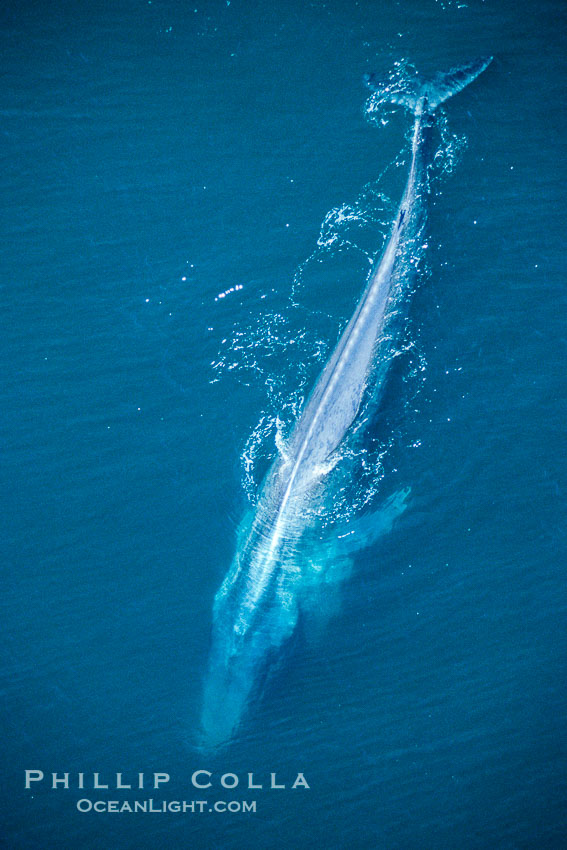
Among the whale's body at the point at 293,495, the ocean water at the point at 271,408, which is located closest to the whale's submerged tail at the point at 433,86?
the whale's body at the point at 293,495

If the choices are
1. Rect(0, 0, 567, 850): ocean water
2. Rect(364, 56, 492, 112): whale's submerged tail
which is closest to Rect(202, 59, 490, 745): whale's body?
Rect(364, 56, 492, 112): whale's submerged tail

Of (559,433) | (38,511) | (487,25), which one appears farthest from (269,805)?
(487,25)

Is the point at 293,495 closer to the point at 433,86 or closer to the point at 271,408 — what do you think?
the point at 271,408

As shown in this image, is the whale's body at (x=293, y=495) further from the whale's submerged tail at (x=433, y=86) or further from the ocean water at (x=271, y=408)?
the ocean water at (x=271, y=408)

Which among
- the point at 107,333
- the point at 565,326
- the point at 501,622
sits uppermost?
the point at 107,333

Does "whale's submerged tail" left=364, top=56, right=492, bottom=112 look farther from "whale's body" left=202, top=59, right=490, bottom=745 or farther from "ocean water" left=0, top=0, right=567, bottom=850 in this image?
"ocean water" left=0, top=0, right=567, bottom=850

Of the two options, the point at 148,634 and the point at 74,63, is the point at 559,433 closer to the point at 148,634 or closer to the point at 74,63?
A: the point at 148,634
